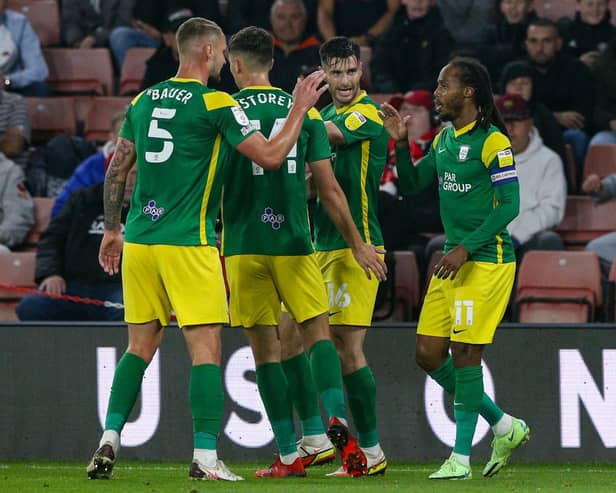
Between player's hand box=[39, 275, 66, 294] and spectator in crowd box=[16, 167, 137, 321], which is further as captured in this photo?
player's hand box=[39, 275, 66, 294]

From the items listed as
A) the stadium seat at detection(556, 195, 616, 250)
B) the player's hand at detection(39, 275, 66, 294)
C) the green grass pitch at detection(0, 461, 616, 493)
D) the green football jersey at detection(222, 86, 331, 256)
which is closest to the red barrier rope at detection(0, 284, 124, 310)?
the player's hand at detection(39, 275, 66, 294)

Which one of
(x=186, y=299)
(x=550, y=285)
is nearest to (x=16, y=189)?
(x=550, y=285)

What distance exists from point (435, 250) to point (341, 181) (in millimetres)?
2833

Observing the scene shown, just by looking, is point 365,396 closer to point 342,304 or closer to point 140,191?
point 342,304

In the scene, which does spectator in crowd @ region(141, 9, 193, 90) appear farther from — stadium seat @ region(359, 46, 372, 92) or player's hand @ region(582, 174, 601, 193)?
player's hand @ region(582, 174, 601, 193)

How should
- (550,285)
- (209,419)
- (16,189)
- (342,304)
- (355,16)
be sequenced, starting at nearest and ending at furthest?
1. (209,419)
2. (342,304)
3. (550,285)
4. (16,189)
5. (355,16)

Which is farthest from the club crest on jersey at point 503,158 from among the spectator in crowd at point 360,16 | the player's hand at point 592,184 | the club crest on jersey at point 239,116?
the spectator in crowd at point 360,16

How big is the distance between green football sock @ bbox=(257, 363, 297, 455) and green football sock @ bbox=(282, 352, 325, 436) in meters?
0.08

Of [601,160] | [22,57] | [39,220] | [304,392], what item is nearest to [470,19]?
[601,160]

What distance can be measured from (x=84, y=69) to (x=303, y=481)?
7149mm

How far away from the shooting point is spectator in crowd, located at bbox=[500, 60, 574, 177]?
34.0 ft

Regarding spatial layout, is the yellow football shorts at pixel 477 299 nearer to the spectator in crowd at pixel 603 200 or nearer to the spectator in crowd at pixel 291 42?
the spectator in crowd at pixel 603 200

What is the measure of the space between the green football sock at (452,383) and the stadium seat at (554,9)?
6.71m

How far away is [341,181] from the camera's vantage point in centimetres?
675
